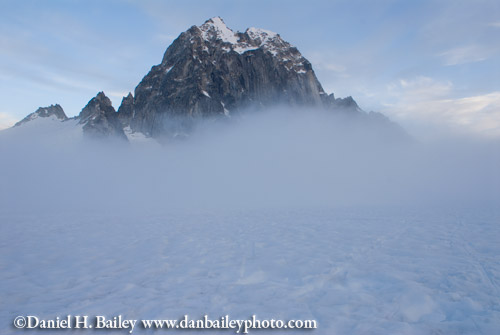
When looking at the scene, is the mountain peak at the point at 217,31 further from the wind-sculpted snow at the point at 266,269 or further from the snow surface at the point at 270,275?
the snow surface at the point at 270,275

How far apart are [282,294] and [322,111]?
185153mm

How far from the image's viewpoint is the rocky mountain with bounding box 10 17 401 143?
150 m

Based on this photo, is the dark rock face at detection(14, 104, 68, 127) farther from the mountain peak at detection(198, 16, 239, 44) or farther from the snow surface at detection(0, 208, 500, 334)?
the snow surface at detection(0, 208, 500, 334)

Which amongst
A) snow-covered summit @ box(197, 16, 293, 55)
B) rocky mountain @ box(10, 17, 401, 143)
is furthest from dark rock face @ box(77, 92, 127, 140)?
snow-covered summit @ box(197, 16, 293, 55)

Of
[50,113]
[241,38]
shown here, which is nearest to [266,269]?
[50,113]

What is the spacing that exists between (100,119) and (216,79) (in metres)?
60.3

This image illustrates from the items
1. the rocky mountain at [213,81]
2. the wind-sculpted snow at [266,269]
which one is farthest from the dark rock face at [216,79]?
the wind-sculpted snow at [266,269]

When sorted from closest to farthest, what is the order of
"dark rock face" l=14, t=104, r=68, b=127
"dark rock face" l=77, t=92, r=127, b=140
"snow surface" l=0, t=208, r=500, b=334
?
"snow surface" l=0, t=208, r=500, b=334 < "dark rock face" l=77, t=92, r=127, b=140 < "dark rock face" l=14, t=104, r=68, b=127

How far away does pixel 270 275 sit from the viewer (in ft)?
28.9

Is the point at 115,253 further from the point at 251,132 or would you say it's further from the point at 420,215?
the point at 251,132

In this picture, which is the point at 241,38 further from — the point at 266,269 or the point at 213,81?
the point at 266,269

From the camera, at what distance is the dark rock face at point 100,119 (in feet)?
388

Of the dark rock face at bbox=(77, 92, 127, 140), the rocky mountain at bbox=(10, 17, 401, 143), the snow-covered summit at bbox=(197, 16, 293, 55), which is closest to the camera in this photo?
the dark rock face at bbox=(77, 92, 127, 140)

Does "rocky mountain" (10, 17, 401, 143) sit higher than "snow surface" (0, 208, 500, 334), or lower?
higher
